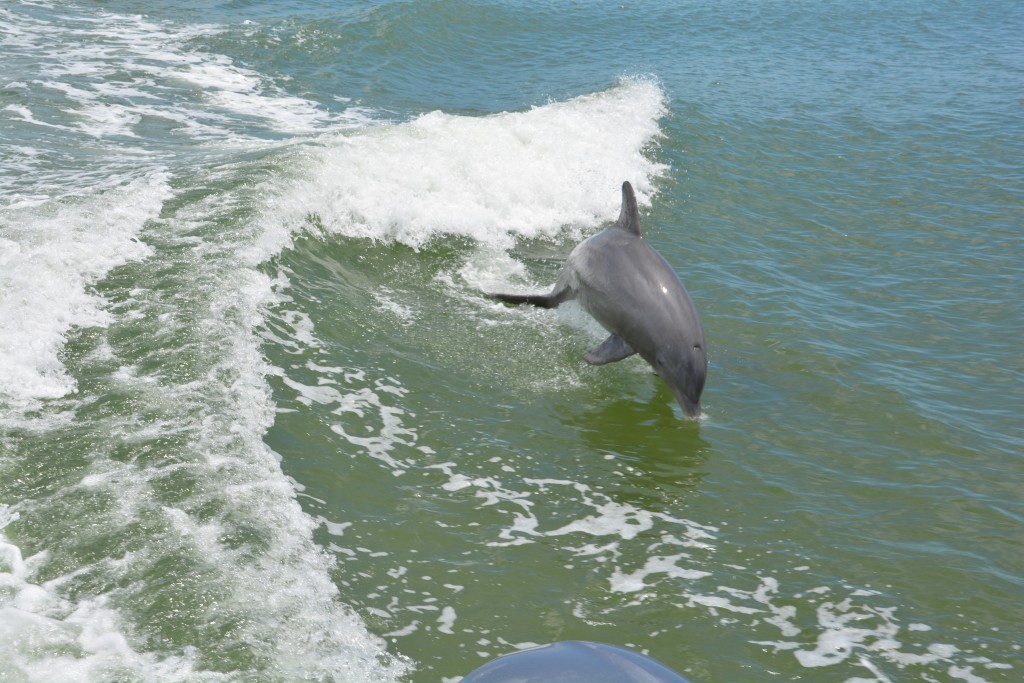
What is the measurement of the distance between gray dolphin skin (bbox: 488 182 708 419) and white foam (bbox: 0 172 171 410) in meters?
4.04

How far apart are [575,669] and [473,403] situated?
20.3 ft

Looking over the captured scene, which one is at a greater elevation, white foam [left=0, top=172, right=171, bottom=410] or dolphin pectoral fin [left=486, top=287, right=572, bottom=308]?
white foam [left=0, top=172, right=171, bottom=410]

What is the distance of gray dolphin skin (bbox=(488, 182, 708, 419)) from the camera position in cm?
855

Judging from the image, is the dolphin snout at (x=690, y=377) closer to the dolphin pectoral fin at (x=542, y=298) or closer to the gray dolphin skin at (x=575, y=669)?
the dolphin pectoral fin at (x=542, y=298)

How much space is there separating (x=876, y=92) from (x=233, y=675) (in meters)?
19.8

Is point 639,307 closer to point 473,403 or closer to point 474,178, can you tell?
point 473,403

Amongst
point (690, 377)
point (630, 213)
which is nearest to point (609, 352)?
point (690, 377)

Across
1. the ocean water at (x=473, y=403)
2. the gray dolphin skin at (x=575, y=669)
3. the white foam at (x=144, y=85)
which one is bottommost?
the ocean water at (x=473, y=403)

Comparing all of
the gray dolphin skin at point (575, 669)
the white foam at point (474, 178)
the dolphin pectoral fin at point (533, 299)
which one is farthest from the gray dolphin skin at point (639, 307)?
the gray dolphin skin at point (575, 669)

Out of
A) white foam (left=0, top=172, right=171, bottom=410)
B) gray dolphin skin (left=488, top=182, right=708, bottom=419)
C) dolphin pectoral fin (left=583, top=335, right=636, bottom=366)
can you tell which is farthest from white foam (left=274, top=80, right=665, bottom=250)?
dolphin pectoral fin (left=583, top=335, right=636, bottom=366)

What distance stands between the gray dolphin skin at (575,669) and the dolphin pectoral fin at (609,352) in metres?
6.12

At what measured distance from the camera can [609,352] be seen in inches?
347

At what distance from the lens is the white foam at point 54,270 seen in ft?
25.3

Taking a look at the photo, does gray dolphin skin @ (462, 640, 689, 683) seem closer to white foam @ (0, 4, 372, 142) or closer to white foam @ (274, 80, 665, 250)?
white foam @ (274, 80, 665, 250)
